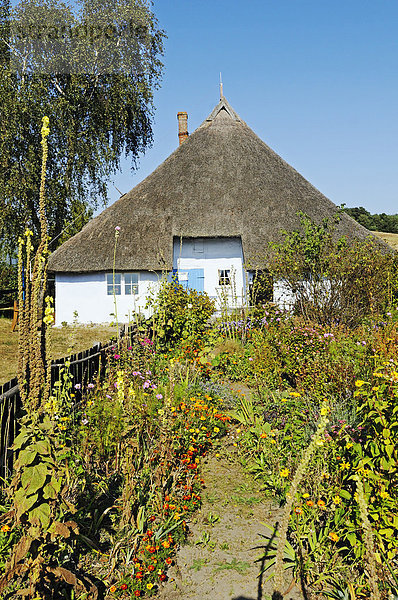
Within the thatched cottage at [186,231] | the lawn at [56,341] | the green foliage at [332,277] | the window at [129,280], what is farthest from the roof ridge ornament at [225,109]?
the green foliage at [332,277]

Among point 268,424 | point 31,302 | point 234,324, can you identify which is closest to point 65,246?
point 234,324

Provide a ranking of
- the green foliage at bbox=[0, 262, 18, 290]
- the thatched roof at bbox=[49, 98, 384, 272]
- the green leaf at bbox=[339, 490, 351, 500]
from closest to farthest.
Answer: the green leaf at bbox=[339, 490, 351, 500] < the thatched roof at bbox=[49, 98, 384, 272] < the green foliage at bbox=[0, 262, 18, 290]

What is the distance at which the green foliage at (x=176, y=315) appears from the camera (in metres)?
7.63

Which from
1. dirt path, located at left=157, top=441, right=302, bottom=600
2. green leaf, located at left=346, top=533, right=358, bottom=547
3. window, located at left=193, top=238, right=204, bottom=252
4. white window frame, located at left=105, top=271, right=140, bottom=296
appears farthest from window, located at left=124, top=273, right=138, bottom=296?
green leaf, located at left=346, top=533, right=358, bottom=547

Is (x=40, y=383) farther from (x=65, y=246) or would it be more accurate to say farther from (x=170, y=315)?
(x=65, y=246)

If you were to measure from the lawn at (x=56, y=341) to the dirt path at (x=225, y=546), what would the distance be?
5.96 m

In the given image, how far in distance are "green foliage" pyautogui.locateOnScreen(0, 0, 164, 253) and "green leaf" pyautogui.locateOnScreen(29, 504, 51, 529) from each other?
617 inches

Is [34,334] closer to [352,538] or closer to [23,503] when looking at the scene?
[23,503]

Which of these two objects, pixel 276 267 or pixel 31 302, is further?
pixel 276 267

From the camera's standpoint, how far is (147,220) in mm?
16703

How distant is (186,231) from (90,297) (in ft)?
13.0

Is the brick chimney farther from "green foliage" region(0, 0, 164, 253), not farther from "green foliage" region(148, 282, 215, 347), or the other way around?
"green foliage" region(148, 282, 215, 347)

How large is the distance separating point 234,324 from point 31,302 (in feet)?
21.9

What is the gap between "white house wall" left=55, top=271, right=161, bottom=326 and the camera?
16.4 metres
